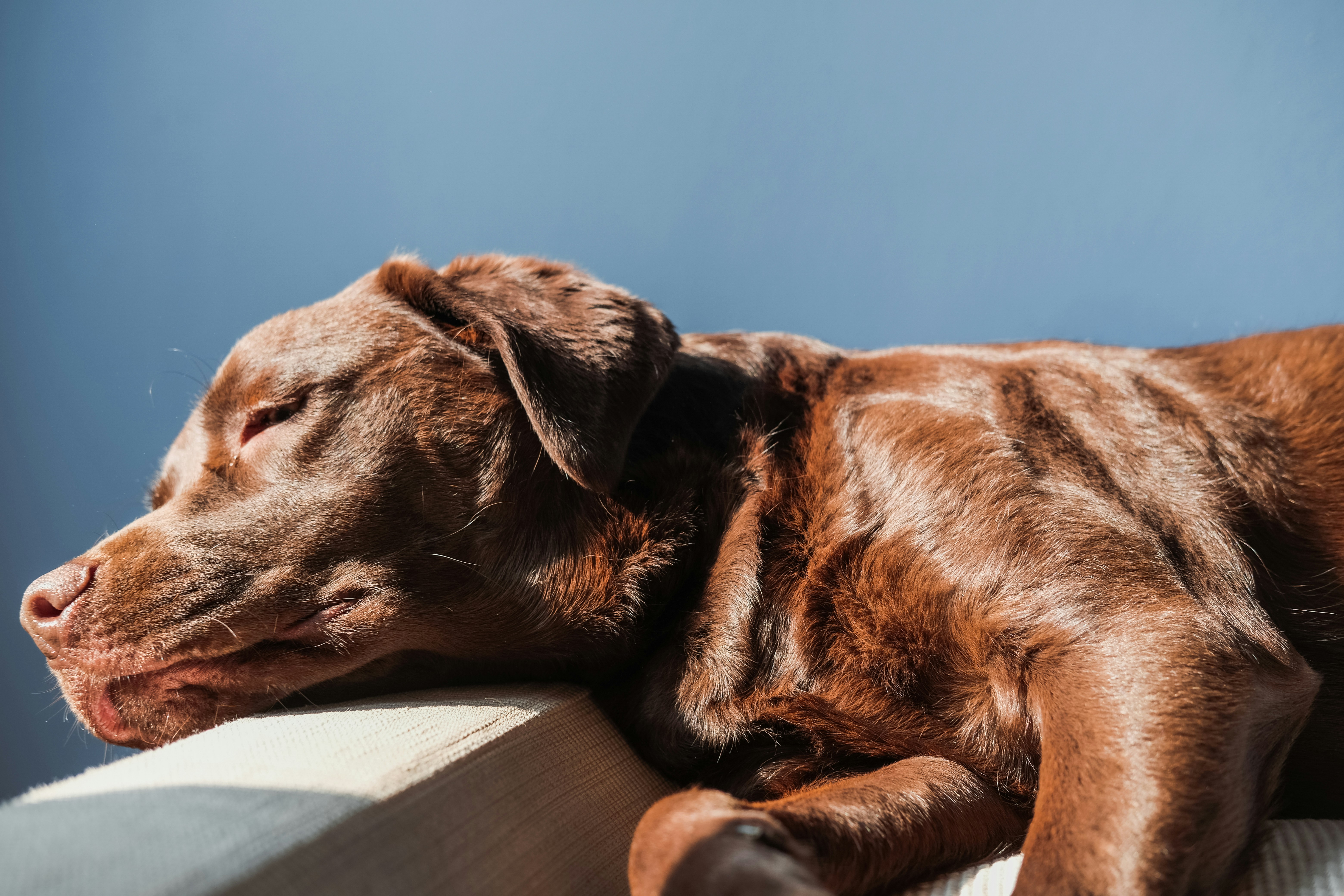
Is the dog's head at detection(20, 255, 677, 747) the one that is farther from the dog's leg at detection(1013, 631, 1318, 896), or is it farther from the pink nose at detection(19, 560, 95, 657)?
the dog's leg at detection(1013, 631, 1318, 896)

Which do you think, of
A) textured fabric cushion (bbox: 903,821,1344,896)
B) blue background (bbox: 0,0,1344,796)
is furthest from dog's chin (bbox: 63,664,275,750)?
blue background (bbox: 0,0,1344,796)

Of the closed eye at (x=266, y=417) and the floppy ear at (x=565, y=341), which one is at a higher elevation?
the floppy ear at (x=565, y=341)

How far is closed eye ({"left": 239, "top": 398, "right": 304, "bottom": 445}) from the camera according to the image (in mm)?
1895

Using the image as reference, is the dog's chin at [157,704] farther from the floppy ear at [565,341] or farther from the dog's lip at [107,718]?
the floppy ear at [565,341]

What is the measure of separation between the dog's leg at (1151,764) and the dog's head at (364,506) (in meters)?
0.98

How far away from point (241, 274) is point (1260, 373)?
358 cm

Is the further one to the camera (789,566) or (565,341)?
(565,341)

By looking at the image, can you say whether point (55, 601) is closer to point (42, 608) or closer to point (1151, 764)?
point (42, 608)

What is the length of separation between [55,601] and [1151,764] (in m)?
1.99

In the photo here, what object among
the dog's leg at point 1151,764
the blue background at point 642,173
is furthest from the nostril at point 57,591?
the dog's leg at point 1151,764

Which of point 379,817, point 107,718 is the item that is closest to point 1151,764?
point 379,817

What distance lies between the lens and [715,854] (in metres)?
1.09

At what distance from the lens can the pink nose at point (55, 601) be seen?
166 cm

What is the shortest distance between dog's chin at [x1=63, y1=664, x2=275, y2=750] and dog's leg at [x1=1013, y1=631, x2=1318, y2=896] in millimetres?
1509
